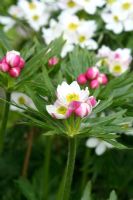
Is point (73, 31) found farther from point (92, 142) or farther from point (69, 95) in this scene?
point (69, 95)

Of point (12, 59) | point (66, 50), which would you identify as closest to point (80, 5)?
point (66, 50)

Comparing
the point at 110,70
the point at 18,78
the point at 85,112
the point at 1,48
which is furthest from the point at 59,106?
the point at 110,70

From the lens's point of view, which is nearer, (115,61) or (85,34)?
(115,61)

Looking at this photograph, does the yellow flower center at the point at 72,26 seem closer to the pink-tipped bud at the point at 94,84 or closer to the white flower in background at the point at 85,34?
the white flower in background at the point at 85,34

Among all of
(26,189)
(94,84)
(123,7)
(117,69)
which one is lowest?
(26,189)

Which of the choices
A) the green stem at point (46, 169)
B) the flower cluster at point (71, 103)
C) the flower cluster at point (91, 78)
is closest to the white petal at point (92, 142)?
the green stem at point (46, 169)

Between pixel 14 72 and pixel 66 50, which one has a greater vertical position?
pixel 66 50

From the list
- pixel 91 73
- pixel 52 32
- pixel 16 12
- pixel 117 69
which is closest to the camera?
pixel 91 73

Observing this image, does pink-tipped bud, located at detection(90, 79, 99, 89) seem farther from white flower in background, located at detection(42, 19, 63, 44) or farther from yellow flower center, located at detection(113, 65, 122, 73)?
white flower in background, located at detection(42, 19, 63, 44)
